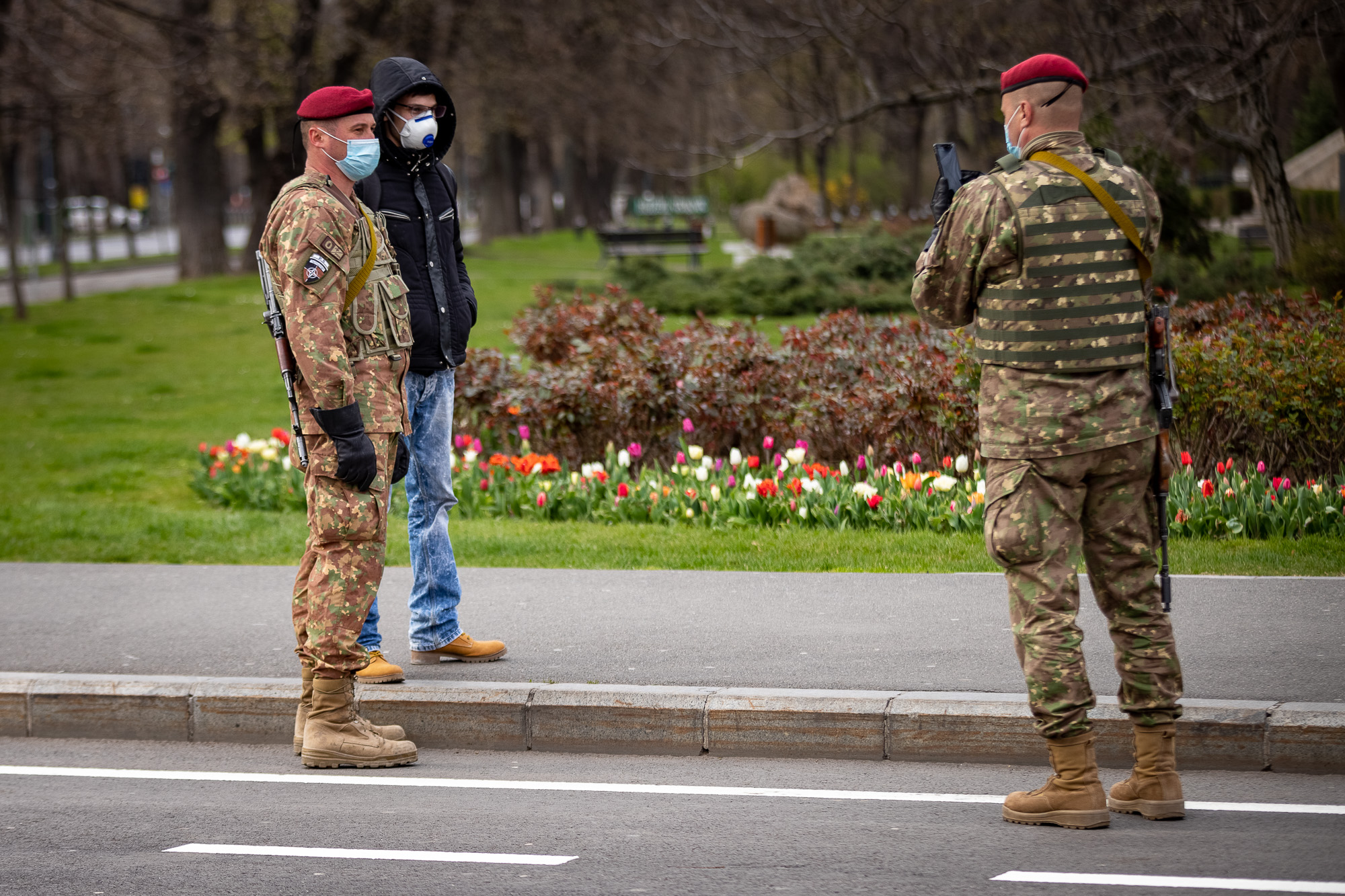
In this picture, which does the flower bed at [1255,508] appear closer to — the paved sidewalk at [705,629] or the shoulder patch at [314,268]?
the paved sidewalk at [705,629]

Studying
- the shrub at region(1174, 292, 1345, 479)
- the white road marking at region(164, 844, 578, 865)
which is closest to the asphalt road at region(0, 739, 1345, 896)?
the white road marking at region(164, 844, 578, 865)

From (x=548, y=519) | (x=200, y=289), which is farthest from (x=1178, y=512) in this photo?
(x=200, y=289)

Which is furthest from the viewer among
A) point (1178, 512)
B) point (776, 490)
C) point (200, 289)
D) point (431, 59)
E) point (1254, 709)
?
point (431, 59)

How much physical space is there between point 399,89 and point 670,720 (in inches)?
98.9

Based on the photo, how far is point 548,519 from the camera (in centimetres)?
940

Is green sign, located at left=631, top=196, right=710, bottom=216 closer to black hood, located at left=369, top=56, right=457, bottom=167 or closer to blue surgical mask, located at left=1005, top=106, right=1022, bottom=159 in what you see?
black hood, located at left=369, top=56, right=457, bottom=167

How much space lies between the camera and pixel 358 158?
208 inches

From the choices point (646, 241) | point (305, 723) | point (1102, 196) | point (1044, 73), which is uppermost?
point (646, 241)

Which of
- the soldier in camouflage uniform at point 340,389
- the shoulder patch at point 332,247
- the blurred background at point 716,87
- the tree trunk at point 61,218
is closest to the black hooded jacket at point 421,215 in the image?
the soldier in camouflage uniform at point 340,389

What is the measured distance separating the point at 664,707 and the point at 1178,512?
146 inches

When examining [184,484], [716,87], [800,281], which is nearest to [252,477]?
[184,484]

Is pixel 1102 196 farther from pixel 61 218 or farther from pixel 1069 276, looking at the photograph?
pixel 61 218

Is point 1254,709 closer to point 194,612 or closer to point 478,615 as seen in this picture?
point 478,615

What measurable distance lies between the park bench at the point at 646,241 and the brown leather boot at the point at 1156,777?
82.3ft
